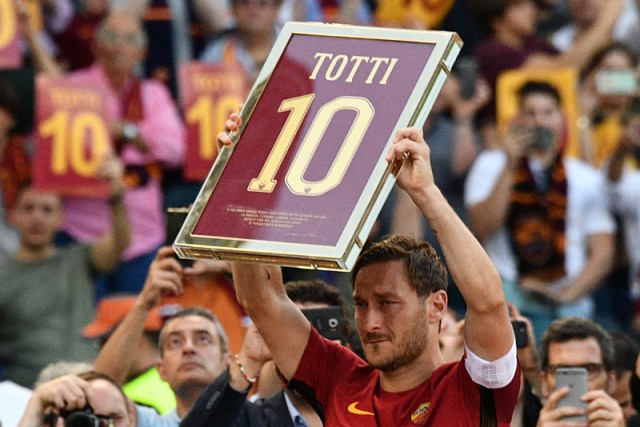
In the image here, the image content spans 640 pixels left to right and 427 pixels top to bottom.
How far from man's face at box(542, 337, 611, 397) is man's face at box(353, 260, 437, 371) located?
4.88 feet

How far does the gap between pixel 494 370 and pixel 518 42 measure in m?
6.04

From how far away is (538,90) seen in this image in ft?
31.8

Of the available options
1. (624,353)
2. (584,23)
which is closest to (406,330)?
(624,353)

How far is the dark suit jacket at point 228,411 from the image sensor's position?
584 centimetres

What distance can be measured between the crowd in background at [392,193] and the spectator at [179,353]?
99 cm

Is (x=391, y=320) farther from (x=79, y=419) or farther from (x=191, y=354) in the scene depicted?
(x=191, y=354)

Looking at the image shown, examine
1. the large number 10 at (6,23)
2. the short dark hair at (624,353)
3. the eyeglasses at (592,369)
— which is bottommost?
the eyeglasses at (592,369)

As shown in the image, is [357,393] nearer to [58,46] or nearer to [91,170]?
[91,170]

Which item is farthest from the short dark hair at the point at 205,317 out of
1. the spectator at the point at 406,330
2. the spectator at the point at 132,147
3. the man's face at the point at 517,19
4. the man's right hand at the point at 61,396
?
the man's face at the point at 517,19

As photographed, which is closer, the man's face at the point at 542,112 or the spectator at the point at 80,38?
the man's face at the point at 542,112

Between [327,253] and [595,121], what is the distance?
20.6 ft

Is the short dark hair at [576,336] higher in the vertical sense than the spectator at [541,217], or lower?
lower

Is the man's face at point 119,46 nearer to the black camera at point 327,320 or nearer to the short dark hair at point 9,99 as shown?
the short dark hair at point 9,99

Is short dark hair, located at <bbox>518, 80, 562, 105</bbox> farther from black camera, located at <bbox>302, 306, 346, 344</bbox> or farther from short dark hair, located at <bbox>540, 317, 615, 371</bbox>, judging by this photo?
black camera, located at <bbox>302, 306, 346, 344</bbox>
